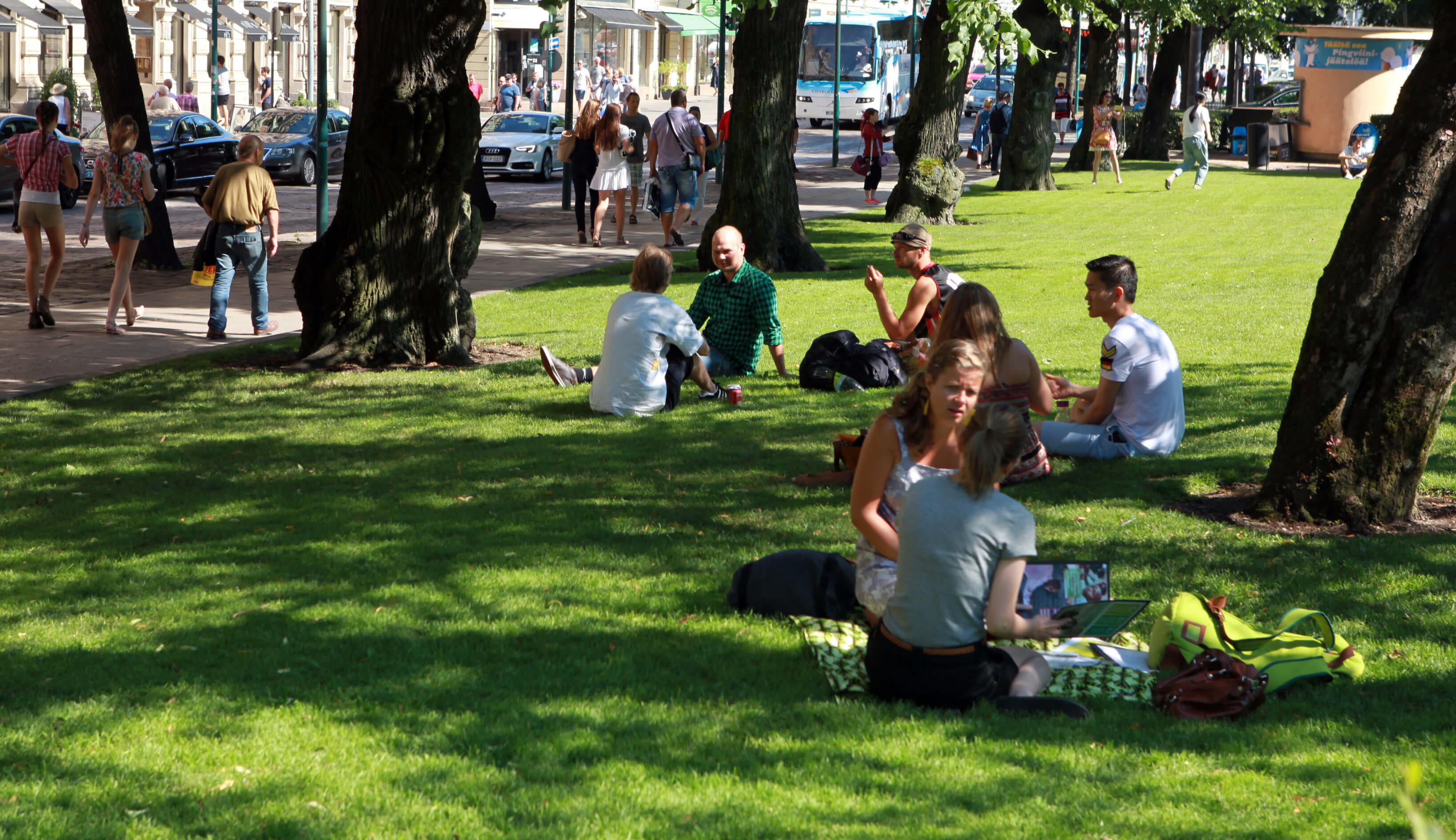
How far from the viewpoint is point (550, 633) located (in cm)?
541

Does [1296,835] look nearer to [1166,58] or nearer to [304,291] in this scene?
[304,291]

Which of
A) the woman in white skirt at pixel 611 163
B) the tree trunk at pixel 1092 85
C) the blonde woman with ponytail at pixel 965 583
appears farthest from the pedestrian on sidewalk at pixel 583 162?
the tree trunk at pixel 1092 85

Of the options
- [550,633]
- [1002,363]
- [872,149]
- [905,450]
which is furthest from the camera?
A: [872,149]

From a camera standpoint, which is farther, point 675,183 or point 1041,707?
point 675,183

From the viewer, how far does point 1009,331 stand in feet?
41.2

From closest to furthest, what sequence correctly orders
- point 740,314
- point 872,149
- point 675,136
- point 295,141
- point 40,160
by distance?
point 740,314, point 40,160, point 675,136, point 872,149, point 295,141

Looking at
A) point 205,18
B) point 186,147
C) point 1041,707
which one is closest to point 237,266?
point 1041,707

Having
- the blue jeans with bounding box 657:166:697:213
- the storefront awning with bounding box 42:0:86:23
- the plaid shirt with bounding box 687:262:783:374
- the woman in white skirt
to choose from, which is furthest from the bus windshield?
the plaid shirt with bounding box 687:262:783:374

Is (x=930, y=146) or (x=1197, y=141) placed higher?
(x=1197, y=141)

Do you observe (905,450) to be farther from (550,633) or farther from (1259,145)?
(1259,145)

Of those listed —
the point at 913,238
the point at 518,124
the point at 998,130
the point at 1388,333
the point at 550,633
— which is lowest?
the point at 550,633

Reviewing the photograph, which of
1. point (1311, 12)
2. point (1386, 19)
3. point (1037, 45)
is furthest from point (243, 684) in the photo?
point (1386, 19)

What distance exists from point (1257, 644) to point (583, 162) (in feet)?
50.2

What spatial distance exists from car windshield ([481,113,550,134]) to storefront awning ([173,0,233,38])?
954 inches
